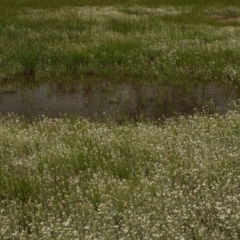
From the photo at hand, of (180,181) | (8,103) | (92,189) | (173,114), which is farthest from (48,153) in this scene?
(8,103)

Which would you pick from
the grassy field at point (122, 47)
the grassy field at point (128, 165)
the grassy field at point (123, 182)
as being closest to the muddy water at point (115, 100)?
the grassy field at point (128, 165)

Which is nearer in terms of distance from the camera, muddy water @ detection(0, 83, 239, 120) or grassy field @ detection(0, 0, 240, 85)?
muddy water @ detection(0, 83, 239, 120)

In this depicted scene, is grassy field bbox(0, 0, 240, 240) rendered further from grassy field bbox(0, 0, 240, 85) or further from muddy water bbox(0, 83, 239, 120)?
muddy water bbox(0, 83, 239, 120)

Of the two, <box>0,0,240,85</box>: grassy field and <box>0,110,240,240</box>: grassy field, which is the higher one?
<box>0,0,240,85</box>: grassy field

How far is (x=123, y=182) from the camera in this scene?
7531 millimetres

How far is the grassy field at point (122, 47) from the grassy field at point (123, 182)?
7028 mm

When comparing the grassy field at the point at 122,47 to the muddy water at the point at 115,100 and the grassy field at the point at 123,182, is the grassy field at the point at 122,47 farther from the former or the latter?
the grassy field at the point at 123,182

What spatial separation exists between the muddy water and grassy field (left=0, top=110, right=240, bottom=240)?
3.51 metres

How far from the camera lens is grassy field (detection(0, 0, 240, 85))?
17.8 metres

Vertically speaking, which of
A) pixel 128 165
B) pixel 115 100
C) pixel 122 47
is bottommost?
pixel 115 100

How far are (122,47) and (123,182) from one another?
12.8 metres

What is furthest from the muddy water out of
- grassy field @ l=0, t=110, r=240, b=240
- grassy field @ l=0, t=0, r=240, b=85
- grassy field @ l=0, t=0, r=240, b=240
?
grassy field @ l=0, t=110, r=240, b=240

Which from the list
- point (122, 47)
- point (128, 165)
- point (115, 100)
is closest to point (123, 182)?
point (128, 165)

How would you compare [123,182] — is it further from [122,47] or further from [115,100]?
[122,47]
